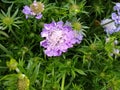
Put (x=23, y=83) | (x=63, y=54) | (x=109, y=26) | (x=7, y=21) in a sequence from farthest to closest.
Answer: (x=109, y=26) → (x=63, y=54) → (x=7, y=21) → (x=23, y=83)

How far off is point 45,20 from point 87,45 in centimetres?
22

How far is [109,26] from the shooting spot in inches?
71.6

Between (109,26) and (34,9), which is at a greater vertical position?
(34,9)

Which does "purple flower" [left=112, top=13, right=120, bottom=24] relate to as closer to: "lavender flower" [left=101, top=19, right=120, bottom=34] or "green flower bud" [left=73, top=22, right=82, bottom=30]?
"lavender flower" [left=101, top=19, right=120, bottom=34]

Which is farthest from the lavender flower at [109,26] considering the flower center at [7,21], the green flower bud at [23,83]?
the green flower bud at [23,83]

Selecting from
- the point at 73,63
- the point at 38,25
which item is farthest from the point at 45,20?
the point at 73,63

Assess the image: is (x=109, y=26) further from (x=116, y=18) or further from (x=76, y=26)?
(x=76, y=26)

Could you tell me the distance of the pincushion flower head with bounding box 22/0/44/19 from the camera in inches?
63.8

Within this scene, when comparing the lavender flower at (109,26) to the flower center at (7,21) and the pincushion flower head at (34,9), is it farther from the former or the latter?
the flower center at (7,21)

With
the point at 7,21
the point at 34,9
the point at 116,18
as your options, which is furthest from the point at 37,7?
the point at 116,18

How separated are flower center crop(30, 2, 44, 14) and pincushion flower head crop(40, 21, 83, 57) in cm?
7

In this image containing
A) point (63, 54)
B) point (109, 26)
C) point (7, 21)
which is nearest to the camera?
point (7, 21)

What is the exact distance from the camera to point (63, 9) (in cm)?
169

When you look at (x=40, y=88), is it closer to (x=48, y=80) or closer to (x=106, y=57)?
(x=48, y=80)
